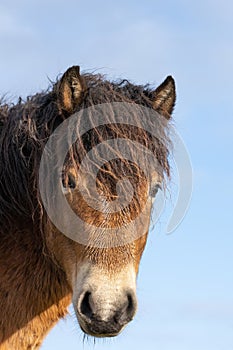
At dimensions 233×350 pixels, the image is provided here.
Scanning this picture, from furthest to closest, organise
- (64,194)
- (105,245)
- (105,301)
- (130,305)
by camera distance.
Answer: (64,194)
(105,245)
(130,305)
(105,301)

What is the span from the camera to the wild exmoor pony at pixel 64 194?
686 cm

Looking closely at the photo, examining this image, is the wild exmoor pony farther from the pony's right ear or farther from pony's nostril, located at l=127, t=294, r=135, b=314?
pony's nostril, located at l=127, t=294, r=135, b=314

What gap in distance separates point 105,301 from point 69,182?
120 cm

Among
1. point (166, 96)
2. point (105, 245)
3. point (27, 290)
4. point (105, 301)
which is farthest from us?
point (166, 96)

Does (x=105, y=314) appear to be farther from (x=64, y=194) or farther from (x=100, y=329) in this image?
(x=64, y=194)

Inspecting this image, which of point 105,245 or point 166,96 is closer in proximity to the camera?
point 105,245

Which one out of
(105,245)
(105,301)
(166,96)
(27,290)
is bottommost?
(27,290)

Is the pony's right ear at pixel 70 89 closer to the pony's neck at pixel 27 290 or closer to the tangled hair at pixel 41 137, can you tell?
the tangled hair at pixel 41 137

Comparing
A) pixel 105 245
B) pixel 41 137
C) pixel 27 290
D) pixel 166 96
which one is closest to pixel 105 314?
pixel 105 245

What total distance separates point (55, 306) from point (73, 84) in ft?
6.63

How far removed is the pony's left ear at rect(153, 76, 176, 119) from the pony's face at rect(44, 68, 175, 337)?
760mm

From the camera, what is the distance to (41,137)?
736cm

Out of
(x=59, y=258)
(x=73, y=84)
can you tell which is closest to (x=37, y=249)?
(x=59, y=258)

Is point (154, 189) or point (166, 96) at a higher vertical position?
point (166, 96)
